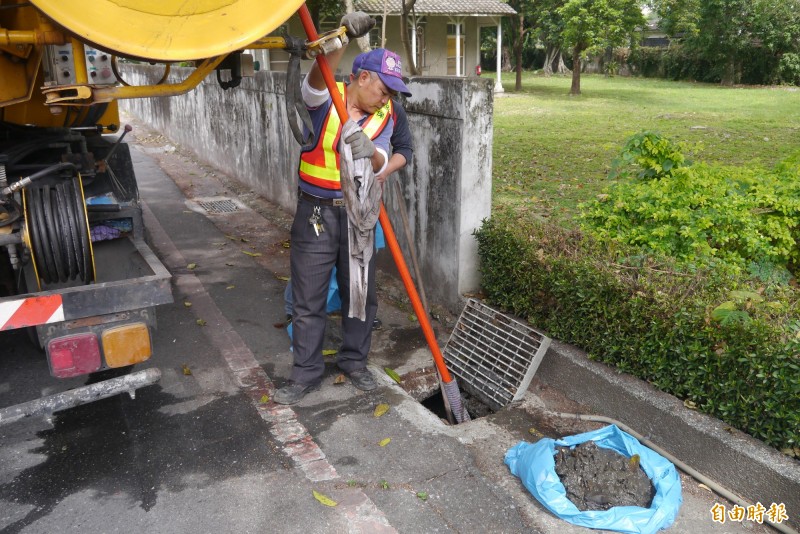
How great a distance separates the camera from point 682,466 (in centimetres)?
330

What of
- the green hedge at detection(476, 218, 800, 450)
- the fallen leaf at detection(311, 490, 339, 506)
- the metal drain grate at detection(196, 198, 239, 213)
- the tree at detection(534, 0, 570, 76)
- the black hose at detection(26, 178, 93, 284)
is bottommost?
the fallen leaf at detection(311, 490, 339, 506)

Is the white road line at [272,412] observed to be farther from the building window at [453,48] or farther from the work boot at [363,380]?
the building window at [453,48]

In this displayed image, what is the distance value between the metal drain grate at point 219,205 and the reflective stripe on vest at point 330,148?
5178mm

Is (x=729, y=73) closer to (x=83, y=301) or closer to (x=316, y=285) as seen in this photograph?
(x=316, y=285)

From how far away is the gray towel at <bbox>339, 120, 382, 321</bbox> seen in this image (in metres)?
3.42

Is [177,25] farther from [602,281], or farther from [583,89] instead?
[583,89]

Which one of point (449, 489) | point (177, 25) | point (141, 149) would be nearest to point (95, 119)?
point (177, 25)

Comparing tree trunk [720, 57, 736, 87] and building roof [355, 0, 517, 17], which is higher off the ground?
building roof [355, 0, 517, 17]

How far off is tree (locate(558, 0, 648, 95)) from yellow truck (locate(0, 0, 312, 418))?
724 inches

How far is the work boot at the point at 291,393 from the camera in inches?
154

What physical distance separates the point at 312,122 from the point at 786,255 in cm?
310

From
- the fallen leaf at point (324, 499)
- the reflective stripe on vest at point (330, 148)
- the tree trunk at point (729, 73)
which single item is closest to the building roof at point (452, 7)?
the tree trunk at point (729, 73)

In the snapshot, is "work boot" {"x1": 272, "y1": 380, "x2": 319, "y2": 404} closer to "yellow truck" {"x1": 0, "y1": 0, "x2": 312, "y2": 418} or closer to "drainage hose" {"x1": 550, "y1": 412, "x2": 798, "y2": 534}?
"yellow truck" {"x1": 0, "y1": 0, "x2": 312, "y2": 418}

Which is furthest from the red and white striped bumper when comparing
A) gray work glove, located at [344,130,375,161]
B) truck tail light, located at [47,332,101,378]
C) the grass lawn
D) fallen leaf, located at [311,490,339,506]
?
the grass lawn
